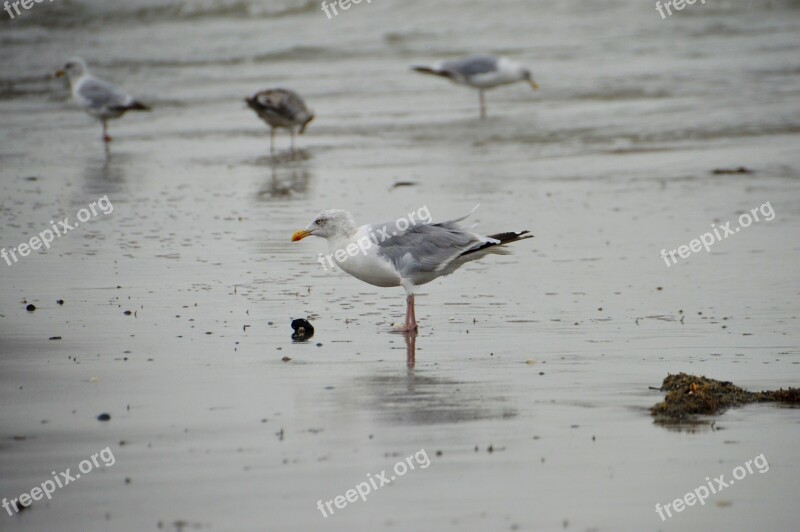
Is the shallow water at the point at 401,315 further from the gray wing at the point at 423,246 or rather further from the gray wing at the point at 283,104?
the gray wing at the point at 283,104

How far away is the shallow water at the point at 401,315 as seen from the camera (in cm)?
559

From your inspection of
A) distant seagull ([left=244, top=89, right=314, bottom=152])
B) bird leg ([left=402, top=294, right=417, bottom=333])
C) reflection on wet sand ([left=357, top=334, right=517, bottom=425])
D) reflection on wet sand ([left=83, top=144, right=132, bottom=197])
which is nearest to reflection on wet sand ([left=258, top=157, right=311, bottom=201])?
distant seagull ([left=244, top=89, right=314, bottom=152])

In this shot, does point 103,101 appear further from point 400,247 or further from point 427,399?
point 427,399

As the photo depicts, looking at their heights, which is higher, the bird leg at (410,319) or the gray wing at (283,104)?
the gray wing at (283,104)

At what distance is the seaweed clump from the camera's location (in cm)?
657

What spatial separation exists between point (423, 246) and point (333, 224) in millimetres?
Result: 695

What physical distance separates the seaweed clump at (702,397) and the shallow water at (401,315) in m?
0.13

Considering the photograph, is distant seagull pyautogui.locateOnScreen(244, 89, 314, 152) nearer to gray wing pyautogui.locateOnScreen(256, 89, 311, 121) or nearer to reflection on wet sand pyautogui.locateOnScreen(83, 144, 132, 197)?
gray wing pyautogui.locateOnScreen(256, 89, 311, 121)

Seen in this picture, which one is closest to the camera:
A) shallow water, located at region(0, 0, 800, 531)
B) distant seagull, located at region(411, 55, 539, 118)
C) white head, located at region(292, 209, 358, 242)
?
shallow water, located at region(0, 0, 800, 531)

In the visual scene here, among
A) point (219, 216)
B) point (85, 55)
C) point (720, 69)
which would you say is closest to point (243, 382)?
point (219, 216)

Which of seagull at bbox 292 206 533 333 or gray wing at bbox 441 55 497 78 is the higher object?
gray wing at bbox 441 55 497 78

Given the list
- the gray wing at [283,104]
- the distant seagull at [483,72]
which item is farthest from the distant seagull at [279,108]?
the distant seagull at [483,72]

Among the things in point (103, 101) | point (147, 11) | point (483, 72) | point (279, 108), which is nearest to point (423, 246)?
point (279, 108)

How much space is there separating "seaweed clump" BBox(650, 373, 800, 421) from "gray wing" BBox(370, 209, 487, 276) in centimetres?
250
